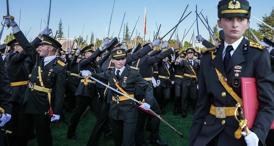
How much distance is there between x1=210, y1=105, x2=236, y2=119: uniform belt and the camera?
3174 mm

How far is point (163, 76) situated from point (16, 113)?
723 centimetres

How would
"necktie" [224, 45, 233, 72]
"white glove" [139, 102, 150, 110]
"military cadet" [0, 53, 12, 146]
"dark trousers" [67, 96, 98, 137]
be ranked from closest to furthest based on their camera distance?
"necktie" [224, 45, 233, 72] < "military cadet" [0, 53, 12, 146] < "white glove" [139, 102, 150, 110] < "dark trousers" [67, 96, 98, 137]

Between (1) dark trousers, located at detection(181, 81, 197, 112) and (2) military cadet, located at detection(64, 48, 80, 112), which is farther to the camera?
(1) dark trousers, located at detection(181, 81, 197, 112)

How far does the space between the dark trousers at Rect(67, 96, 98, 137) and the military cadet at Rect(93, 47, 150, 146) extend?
2.16 meters

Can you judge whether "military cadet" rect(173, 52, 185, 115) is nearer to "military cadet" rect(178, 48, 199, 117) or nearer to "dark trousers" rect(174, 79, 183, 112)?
"dark trousers" rect(174, 79, 183, 112)

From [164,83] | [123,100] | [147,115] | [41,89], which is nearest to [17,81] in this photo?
[41,89]

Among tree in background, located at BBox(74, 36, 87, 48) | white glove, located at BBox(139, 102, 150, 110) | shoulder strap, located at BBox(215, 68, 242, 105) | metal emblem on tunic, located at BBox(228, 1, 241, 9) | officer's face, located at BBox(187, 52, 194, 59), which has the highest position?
tree in background, located at BBox(74, 36, 87, 48)

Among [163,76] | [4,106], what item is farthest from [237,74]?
[163,76]

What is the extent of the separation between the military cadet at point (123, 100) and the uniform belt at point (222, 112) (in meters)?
3.42

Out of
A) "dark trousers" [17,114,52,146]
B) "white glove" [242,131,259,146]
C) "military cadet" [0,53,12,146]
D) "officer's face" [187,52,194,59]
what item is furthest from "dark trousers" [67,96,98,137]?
"white glove" [242,131,259,146]

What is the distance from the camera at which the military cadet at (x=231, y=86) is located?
303 cm

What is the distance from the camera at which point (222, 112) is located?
3.23 metres

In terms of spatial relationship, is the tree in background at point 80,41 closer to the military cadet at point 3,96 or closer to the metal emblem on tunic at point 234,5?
the military cadet at point 3,96

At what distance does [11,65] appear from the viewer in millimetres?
7664
